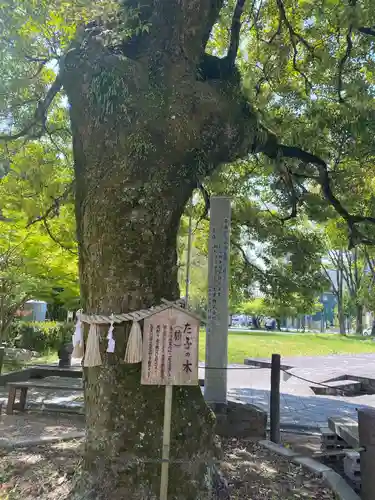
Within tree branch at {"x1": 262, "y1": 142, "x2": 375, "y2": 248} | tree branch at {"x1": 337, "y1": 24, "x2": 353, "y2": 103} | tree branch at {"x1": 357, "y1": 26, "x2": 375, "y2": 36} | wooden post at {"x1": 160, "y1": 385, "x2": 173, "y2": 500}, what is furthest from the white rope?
tree branch at {"x1": 357, "y1": 26, "x2": 375, "y2": 36}

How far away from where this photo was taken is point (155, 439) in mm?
3521

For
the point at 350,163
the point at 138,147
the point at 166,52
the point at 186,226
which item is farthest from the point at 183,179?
the point at 186,226

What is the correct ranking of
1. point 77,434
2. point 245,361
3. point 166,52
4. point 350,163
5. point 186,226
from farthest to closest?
point 245,361, point 186,226, point 350,163, point 77,434, point 166,52

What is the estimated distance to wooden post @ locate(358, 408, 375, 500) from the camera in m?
3.89

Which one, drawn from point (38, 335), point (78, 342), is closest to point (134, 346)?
point (78, 342)

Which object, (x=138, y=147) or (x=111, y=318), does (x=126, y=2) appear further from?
(x=111, y=318)

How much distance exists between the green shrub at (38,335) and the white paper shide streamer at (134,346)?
1366cm

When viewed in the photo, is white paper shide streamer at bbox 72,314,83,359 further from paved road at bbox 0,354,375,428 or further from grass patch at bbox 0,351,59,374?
grass patch at bbox 0,351,59,374

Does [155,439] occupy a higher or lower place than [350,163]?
lower

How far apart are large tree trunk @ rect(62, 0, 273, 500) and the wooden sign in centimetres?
29

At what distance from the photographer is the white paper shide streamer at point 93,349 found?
3412 mm

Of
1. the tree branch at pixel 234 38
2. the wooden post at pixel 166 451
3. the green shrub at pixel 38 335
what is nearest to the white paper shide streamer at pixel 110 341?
the wooden post at pixel 166 451

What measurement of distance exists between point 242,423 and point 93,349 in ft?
10.6

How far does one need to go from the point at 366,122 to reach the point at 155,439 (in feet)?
16.7
